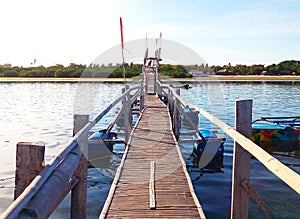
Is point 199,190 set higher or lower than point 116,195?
lower

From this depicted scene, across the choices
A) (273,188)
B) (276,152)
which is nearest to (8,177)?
(273,188)

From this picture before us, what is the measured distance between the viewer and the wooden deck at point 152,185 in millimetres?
4684

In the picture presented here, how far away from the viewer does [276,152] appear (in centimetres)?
1338

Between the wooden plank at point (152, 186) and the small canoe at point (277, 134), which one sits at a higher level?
the wooden plank at point (152, 186)

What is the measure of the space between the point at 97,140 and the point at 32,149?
8.84 metres

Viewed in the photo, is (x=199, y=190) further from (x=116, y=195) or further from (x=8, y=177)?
(x=8, y=177)

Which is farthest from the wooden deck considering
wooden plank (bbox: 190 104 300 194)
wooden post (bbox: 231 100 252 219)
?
wooden plank (bbox: 190 104 300 194)

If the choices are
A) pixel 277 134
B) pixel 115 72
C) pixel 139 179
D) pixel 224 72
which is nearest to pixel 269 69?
pixel 224 72

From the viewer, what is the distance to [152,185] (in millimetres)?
5629

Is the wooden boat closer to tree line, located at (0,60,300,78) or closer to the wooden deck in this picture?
the wooden deck

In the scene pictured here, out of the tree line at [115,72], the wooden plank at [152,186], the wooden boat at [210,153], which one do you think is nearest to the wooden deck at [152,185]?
the wooden plank at [152,186]

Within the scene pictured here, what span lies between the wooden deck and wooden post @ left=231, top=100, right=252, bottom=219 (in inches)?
21.3

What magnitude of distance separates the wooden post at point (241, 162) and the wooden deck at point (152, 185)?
1.78 ft

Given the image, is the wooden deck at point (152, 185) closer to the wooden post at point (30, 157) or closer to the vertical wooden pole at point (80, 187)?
the vertical wooden pole at point (80, 187)
